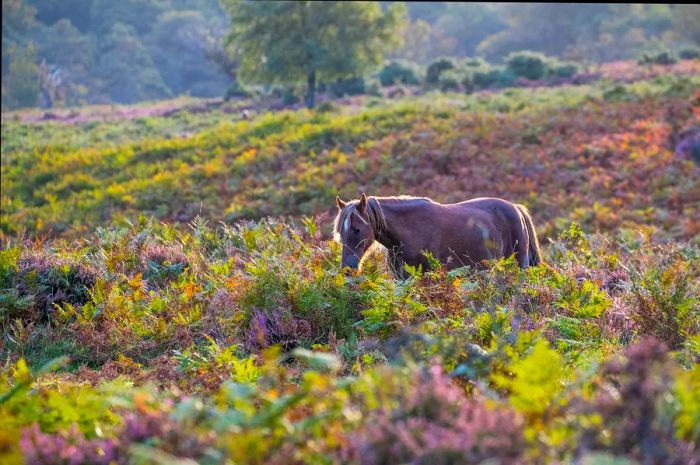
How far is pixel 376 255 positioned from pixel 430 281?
4.74ft

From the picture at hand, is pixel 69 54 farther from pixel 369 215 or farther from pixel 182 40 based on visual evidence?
pixel 369 215

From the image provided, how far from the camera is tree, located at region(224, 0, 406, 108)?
39.3 m

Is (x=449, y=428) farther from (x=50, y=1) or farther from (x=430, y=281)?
(x=50, y=1)

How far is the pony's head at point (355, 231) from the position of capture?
761 centimetres

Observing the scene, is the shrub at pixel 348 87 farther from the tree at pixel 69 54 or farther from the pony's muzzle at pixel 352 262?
the tree at pixel 69 54

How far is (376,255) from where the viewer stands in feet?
27.2

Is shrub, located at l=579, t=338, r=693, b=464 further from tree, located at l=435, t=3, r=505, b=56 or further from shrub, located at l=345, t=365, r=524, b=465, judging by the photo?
tree, located at l=435, t=3, r=505, b=56

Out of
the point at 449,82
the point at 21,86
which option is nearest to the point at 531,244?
the point at 449,82

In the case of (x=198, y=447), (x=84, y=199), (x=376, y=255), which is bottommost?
(x=84, y=199)

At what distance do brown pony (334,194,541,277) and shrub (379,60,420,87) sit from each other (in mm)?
38505

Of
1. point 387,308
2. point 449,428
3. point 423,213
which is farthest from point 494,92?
point 449,428

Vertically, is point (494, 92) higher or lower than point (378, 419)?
lower

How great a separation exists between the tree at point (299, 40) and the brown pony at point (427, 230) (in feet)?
103

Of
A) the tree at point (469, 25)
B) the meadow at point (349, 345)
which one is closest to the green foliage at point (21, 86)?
the tree at point (469, 25)
